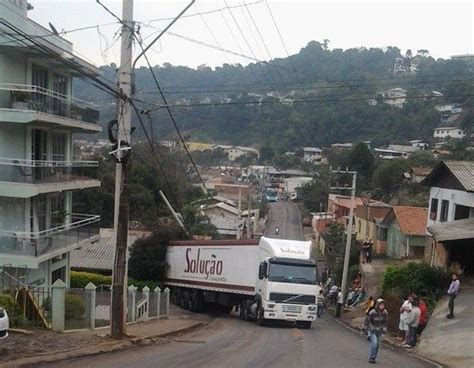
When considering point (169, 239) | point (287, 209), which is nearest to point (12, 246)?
point (169, 239)

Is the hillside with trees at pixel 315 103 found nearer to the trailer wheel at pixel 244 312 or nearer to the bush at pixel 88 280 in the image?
the bush at pixel 88 280

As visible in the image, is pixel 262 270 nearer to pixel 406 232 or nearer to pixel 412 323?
pixel 412 323

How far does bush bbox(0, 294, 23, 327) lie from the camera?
50.6 feet

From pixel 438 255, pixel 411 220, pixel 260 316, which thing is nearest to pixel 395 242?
pixel 411 220

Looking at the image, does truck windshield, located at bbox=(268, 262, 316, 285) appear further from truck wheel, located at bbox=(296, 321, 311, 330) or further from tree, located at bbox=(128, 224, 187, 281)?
tree, located at bbox=(128, 224, 187, 281)

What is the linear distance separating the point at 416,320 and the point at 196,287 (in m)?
14.7

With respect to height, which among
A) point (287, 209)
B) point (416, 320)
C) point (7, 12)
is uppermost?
point (7, 12)

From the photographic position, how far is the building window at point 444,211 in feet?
107

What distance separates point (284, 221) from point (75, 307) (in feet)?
212

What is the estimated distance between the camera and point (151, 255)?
115 ft

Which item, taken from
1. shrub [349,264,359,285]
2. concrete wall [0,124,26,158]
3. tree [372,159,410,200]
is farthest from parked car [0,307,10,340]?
tree [372,159,410,200]

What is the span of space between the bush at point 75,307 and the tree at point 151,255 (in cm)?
1686

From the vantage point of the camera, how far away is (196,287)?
99.2 feet

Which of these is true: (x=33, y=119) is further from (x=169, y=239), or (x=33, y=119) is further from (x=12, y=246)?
(x=169, y=239)
